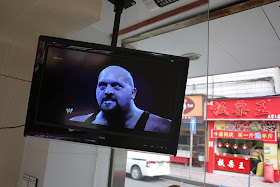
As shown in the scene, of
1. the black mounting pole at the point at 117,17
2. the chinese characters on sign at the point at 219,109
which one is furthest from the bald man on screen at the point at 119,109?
the chinese characters on sign at the point at 219,109

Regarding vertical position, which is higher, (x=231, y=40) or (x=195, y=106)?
(x=231, y=40)

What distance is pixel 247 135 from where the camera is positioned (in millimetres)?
7945

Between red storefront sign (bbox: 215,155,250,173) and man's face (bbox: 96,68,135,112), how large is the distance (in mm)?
7789

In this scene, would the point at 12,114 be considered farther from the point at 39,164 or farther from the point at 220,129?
the point at 220,129

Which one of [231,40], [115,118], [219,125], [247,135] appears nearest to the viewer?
[115,118]

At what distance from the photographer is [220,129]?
8.56 meters

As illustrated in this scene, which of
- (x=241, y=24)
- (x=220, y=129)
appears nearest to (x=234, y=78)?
(x=220, y=129)

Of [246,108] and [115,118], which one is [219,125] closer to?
[246,108]

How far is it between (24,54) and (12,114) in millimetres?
347

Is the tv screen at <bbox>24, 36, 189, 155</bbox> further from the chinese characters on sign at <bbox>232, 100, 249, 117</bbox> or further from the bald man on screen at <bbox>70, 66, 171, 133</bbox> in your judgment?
the chinese characters on sign at <bbox>232, 100, 249, 117</bbox>

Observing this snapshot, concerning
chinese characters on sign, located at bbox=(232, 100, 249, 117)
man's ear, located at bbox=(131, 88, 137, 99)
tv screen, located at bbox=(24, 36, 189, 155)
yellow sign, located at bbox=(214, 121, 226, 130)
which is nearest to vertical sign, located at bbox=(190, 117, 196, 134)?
tv screen, located at bbox=(24, 36, 189, 155)

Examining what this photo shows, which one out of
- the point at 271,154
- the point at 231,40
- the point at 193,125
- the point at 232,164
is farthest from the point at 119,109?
the point at 271,154

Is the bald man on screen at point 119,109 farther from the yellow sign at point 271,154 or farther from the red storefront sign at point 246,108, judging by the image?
the yellow sign at point 271,154

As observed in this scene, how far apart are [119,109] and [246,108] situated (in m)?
7.98
